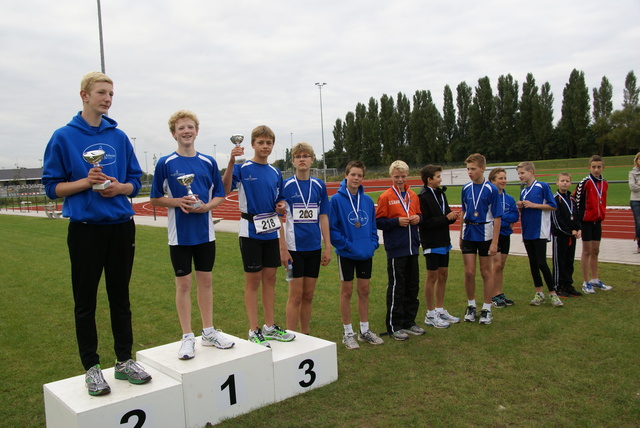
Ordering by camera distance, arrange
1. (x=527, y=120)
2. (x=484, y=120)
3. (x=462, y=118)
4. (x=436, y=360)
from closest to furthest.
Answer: (x=436, y=360)
(x=527, y=120)
(x=484, y=120)
(x=462, y=118)

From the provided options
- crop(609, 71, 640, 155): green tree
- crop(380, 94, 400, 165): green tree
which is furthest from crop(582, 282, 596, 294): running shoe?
crop(380, 94, 400, 165): green tree

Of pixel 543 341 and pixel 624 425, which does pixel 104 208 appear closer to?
pixel 624 425

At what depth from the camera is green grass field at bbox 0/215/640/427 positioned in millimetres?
3441

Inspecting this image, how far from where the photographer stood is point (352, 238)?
502cm

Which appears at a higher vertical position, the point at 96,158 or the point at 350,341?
the point at 96,158

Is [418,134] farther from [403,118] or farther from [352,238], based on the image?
[352,238]

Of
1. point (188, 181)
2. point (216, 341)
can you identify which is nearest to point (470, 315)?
point (216, 341)

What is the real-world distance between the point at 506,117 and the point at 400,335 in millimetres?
65689

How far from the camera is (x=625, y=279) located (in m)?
7.49

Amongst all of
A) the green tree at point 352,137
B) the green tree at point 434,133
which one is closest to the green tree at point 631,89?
the green tree at point 434,133

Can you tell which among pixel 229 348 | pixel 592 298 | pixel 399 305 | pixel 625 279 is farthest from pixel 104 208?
pixel 625 279

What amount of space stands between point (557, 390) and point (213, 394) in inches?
103

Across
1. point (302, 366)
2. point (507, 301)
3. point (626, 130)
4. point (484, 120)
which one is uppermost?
point (484, 120)

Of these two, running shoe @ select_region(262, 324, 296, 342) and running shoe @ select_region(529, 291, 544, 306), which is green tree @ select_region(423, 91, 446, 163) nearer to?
running shoe @ select_region(529, 291, 544, 306)
